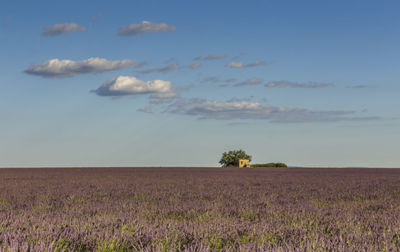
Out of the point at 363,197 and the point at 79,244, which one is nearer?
the point at 79,244

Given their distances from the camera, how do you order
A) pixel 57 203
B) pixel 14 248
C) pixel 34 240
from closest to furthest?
pixel 14 248
pixel 34 240
pixel 57 203

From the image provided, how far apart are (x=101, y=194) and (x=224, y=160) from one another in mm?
53793

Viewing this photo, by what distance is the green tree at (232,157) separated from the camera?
6309 centimetres

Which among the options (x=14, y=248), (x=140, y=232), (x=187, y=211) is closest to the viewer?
(x=14, y=248)

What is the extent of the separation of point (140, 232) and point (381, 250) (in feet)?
6.48

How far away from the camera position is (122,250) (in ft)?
11.4

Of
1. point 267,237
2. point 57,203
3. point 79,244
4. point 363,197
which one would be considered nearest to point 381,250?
point 267,237

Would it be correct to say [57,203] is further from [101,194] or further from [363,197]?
[363,197]

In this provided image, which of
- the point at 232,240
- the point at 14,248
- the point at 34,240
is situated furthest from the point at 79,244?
the point at 232,240

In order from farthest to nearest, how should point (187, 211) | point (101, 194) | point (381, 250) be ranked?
point (101, 194) < point (187, 211) < point (381, 250)

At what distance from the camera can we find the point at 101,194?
10398 mm

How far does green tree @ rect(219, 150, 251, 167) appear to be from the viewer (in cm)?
6309

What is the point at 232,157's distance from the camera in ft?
209

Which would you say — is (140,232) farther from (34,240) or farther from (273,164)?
(273,164)
